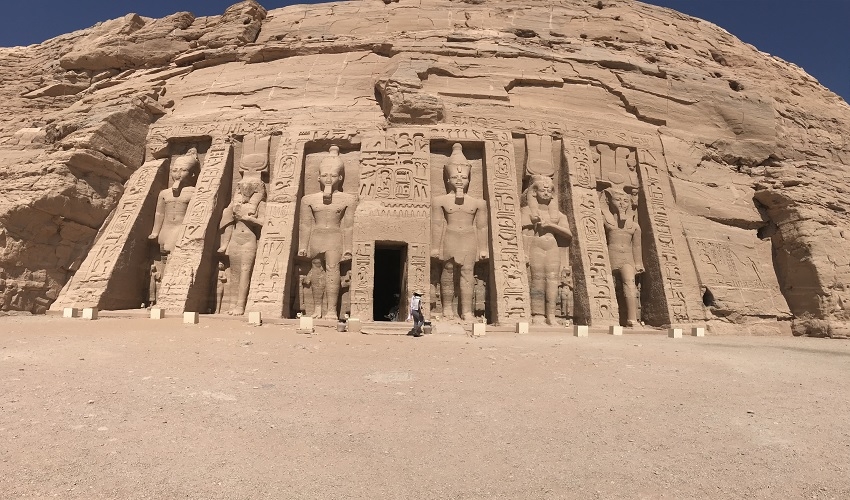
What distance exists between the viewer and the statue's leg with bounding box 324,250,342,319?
11.0 metres

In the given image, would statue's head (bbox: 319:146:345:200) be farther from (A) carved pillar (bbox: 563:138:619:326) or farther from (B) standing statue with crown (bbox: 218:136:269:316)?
(A) carved pillar (bbox: 563:138:619:326)

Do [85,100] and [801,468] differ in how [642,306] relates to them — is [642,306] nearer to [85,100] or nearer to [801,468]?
[801,468]

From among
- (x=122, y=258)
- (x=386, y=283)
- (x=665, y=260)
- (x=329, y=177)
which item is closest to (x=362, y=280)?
(x=329, y=177)

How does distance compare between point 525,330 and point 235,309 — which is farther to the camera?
point 235,309

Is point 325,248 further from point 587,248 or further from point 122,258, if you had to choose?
point 587,248

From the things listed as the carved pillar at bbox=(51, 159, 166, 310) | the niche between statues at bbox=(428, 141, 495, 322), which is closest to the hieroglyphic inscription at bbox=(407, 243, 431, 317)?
the niche between statues at bbox=(428, 141, 495, 322)

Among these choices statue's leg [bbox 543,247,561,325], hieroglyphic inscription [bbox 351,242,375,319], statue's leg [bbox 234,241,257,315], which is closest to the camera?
hieroglyphic inscription [bbox 351,242,375,319]

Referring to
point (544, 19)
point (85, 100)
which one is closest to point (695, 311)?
point (544, 19)

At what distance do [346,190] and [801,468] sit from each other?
10.1m

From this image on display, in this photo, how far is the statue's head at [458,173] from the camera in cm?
1152

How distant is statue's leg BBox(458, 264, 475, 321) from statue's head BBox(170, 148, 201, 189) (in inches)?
273

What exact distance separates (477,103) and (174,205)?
25.2 ft

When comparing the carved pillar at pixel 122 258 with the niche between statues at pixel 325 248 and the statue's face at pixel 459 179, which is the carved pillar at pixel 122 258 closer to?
the niche between statues at pixel 325 248

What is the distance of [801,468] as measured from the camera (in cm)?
330
